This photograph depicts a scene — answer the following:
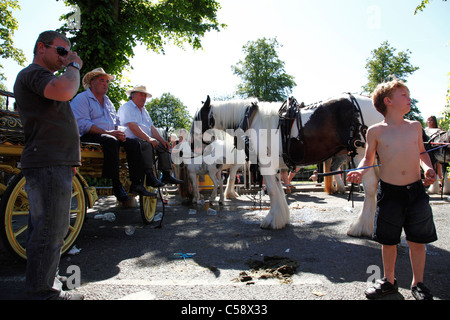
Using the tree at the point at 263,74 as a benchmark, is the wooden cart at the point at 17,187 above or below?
below

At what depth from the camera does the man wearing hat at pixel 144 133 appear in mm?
4191

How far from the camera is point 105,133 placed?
3.89 meters

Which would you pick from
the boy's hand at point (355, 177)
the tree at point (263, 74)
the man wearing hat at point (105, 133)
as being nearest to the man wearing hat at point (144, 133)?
the man wearing hat at point (105, 133)

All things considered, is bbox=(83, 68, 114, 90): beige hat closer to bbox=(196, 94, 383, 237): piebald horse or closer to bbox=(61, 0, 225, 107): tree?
bbox=(196, 94, 383, 237): piebald horse

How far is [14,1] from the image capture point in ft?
48.5

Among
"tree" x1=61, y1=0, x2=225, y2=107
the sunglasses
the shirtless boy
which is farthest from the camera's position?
"tree" x1=61, y1=0, x2=225, y2=107

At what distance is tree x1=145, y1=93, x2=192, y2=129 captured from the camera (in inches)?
1858

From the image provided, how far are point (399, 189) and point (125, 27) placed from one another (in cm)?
1083

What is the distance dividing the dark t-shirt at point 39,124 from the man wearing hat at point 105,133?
1.79m

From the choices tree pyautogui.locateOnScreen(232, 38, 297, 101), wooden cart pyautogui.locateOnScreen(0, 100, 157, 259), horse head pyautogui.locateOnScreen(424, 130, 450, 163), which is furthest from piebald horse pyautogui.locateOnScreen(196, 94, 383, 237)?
tree pyautogui.locateOnScreen(232, 38, 297, 101)

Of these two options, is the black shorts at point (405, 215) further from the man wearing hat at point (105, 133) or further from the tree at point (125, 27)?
the tree at point (125, 27)

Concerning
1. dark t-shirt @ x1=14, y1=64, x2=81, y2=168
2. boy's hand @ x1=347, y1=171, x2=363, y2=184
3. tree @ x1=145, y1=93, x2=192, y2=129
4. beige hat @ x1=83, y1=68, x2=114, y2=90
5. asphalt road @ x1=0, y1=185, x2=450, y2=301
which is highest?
tree @ x1=145, y1=93, x2=192, y2=129

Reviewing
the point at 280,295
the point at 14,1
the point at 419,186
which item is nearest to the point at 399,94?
the point at 419,186

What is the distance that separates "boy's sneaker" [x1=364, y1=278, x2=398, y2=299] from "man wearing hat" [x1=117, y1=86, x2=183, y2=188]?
119 inches
